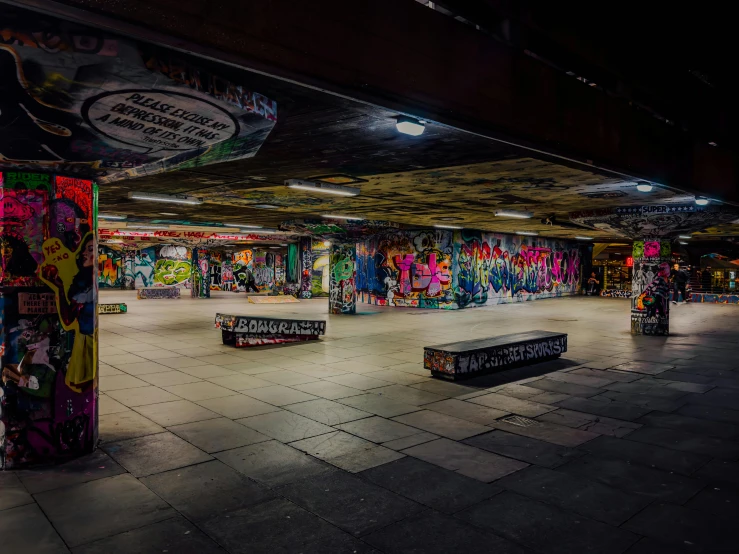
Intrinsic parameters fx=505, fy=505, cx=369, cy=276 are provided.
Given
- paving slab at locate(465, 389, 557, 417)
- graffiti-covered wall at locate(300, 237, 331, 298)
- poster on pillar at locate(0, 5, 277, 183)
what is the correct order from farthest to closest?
graffiti-covered wall at locate(300, 237, 331, 298), paving slab at locate(465, 389, 557, 417), poster on pillar at locate(0, 5, 277, 183)

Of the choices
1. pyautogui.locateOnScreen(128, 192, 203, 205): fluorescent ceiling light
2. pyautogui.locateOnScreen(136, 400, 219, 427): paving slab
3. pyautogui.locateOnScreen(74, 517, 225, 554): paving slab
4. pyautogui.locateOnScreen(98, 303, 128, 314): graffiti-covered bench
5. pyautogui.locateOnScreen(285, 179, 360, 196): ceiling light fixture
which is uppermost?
pyautogui.locateOnScreen(128, 192, 203, 205): fluorescent ceiling light

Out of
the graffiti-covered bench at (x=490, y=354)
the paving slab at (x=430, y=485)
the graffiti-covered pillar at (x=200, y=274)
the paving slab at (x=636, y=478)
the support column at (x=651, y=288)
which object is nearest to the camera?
the paving slab at (x=430, y=485)

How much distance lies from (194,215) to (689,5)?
15.5 meters

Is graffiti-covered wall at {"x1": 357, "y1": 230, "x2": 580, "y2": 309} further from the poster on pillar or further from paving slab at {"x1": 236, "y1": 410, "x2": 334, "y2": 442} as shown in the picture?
the poster on pillar

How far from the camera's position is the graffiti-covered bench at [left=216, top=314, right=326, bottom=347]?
12977 mm

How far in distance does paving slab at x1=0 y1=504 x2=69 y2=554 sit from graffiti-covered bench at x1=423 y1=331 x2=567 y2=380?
22.1 feet

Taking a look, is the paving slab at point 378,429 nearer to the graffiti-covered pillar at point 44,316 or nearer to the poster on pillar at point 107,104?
the graffiti-covered pillar at point 44,316

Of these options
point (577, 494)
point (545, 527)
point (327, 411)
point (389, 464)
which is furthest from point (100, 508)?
point (577, 494)

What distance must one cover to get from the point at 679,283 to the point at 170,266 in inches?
1478

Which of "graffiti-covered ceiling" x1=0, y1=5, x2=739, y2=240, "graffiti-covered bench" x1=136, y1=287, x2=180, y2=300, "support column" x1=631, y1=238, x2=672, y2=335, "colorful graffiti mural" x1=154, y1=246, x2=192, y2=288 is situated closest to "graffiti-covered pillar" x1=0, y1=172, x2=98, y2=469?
"graffiti-covered ceiling" x1=0, y1=5, x2=739, y2=240

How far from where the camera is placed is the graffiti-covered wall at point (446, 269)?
81.4 feet

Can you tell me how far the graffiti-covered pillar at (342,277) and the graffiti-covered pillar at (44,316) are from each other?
16320 mm

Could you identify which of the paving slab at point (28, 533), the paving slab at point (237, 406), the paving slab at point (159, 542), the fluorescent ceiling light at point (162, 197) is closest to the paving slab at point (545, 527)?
the paving slab at point (159, 542)

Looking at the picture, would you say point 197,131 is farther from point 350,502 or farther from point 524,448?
point 524,448
